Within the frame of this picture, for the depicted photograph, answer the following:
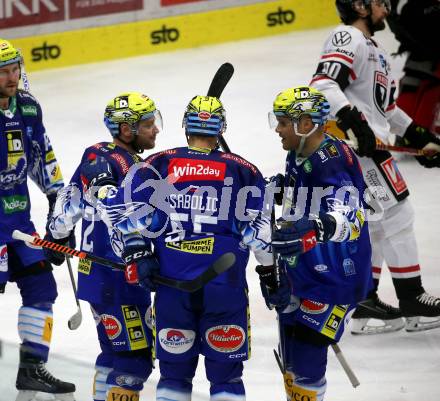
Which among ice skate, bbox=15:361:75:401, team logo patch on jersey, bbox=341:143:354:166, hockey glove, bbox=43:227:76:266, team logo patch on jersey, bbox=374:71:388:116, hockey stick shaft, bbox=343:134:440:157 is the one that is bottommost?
ice skate, bbox=15:361:75:401

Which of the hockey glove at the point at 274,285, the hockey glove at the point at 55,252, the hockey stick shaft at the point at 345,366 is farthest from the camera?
the hockey glove at the point at 55,252

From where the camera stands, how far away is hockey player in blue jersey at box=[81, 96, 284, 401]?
4.81m

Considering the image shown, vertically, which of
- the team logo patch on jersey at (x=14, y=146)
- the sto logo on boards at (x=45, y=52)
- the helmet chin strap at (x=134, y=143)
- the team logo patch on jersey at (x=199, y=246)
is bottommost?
the team logo patch on jersey at (x=199, y=246)

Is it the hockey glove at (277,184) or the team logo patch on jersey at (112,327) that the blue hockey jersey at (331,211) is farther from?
the team logo patch on jersey at (112,327)

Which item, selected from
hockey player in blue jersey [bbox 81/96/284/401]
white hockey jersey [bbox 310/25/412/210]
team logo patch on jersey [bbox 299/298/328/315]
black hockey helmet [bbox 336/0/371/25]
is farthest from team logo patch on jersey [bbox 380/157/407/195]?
hockey player in blue jersey [bbox 81/96/284/401]

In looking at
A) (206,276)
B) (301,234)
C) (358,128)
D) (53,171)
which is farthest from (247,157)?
(206,276)

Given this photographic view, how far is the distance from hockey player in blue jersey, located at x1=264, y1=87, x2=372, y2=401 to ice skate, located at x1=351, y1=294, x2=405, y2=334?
4.75 feet

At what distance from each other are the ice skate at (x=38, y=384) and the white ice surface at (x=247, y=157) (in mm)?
47

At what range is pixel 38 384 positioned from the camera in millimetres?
5754

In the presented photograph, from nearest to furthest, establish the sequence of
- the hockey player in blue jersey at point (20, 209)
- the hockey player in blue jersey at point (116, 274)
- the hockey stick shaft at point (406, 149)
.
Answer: the hockey player in blue jersey at point (116, 274) < the hockey player in blue jersey at point (20, 209) < the hockey stick shaft at point (406, 149)

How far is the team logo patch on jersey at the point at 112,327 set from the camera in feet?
17.5

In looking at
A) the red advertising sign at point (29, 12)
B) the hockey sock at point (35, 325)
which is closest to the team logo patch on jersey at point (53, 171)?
the hockey sock at point (35, 325)

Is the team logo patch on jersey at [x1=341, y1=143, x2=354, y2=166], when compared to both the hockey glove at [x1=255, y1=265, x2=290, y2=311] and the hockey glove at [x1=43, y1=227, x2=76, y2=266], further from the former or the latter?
the hockey glove at [x1=43, y1=227, x2=76, y2=266]

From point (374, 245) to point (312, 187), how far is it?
1674 millimetres
